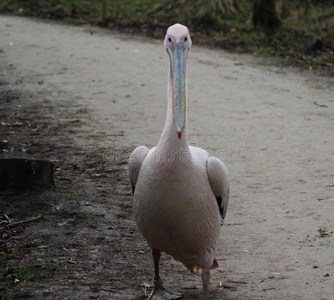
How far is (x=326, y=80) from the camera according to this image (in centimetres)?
891

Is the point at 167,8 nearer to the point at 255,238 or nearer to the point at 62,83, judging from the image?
the point at 62,83

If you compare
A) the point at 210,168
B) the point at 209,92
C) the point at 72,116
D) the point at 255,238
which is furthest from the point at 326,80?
the point at 210,168

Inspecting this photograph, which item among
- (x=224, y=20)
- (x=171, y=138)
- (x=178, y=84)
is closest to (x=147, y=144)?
(x=171, y=138)

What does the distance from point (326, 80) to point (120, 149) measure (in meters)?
4.51

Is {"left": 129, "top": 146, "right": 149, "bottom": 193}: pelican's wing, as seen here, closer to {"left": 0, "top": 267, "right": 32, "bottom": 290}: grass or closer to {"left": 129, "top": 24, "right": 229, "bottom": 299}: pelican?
{"left": 129, "top": 24, "right": 229, "bottom": 299}: pelican

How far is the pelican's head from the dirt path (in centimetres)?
122

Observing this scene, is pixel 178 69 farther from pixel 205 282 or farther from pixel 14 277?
pixel 14 277

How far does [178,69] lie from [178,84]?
0.10 m

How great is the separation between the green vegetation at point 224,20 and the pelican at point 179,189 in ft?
23.6

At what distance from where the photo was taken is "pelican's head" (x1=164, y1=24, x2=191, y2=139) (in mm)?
2715

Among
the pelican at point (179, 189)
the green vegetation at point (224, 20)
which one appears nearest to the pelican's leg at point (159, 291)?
the pelican at point (179, 189)

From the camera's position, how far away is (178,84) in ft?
9.16

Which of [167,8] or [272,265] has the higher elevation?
[167,8]

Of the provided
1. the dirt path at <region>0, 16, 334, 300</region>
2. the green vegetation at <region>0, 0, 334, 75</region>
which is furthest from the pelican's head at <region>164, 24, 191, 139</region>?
the green vegetation at <region>0, 0, 334, 75</region>
